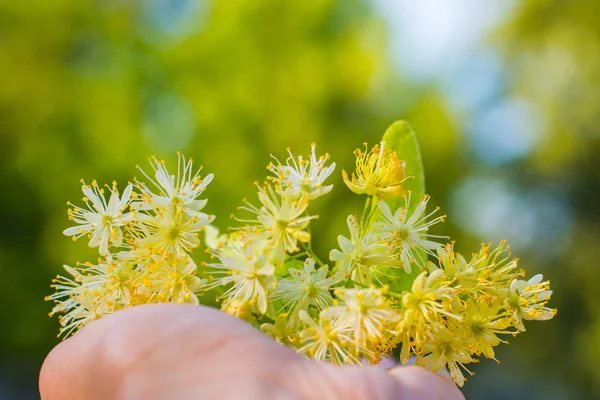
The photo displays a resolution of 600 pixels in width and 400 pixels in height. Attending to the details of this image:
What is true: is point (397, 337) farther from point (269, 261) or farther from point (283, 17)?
point (283, 17)

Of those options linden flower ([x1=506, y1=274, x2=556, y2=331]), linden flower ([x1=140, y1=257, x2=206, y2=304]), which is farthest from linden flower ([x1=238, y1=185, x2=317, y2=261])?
linden flower ([x1=506, y1=274, x2=556, y2=331])

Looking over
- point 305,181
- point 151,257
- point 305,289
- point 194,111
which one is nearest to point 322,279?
point 305,289

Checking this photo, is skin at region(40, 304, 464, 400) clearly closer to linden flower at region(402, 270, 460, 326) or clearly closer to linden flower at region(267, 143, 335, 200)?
linden flower at region(402, 270, 460, 326)

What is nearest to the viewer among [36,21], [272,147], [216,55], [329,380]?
[329,380]

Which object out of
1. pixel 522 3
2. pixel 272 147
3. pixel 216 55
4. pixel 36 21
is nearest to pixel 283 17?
pixel 216 55

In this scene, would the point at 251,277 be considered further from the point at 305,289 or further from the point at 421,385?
the point at 421,385

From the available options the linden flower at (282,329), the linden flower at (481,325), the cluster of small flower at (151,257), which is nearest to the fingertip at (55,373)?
the cluster of small flower at (151,257)

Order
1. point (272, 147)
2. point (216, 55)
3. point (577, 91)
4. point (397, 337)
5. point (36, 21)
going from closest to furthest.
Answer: point (397, 337), point (272, 147), point (216, 55), point (36, 21), point (577, 91)
